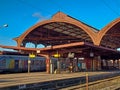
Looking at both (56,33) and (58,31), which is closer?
(58,31)

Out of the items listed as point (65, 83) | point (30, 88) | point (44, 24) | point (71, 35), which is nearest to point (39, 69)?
point (44, 24)

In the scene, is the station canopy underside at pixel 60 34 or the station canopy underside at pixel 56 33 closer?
the station canopy underside at pixel 60 34

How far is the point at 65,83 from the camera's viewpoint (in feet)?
62.9

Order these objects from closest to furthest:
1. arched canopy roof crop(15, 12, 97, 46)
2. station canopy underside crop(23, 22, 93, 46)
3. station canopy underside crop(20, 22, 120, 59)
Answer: arched canopy roof crop(15, 12, 97, 46) → station canopy underside crop(20, 22, 120, 59) → station canopy underside crop(23, 22, 93, 46)

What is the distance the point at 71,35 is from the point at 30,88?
43393 millimetres

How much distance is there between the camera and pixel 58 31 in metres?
55.4

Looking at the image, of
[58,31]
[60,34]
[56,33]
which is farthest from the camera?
[60,34]

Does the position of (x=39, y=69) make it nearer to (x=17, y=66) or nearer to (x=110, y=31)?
(x=17, y=66)

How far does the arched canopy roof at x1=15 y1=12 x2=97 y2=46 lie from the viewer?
48500 millimetres

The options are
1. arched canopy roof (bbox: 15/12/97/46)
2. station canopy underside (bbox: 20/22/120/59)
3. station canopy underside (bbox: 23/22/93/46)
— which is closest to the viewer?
arched canopy roof (bbox: 15/12/97/46)

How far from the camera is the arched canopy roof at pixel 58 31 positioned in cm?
4850

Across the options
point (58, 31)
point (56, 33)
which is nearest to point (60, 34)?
point (56, 33)

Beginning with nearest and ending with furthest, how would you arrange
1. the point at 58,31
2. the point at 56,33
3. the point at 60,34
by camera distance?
the point at 58,31 → the point at 56,33 → the point at 60,34

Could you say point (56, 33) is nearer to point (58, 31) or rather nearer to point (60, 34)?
point (60, 34)
